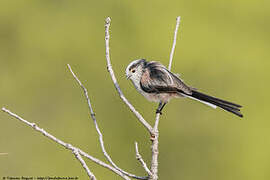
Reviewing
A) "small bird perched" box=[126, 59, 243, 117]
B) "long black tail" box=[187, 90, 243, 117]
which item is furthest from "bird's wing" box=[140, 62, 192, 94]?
"long black tail" box=[187, 90, 243, 117]

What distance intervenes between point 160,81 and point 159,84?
0.03 metres

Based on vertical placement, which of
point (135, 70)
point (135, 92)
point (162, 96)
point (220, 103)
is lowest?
point (220, 103)

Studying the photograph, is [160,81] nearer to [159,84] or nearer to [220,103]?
[159,84]

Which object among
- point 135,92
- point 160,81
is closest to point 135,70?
point 160,81

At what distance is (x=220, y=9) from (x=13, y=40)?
19.7ft

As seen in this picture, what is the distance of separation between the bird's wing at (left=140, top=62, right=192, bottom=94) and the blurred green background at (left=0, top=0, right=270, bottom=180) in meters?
5.04

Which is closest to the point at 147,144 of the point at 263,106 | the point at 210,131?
the point at 210,131

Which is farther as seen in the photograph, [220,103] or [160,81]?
[160,81]

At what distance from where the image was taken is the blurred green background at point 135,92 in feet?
33.2

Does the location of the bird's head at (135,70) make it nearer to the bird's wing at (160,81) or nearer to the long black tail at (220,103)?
the bird's wing at (160,81)

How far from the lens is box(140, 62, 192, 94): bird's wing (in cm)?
484

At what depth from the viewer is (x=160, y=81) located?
4.93 meters

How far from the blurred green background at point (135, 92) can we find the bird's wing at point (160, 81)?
16.5 ft

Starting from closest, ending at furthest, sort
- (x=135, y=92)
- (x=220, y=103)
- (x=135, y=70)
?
(x=220, y=103)
(x=135, y=70)
(x=135, y=92)
